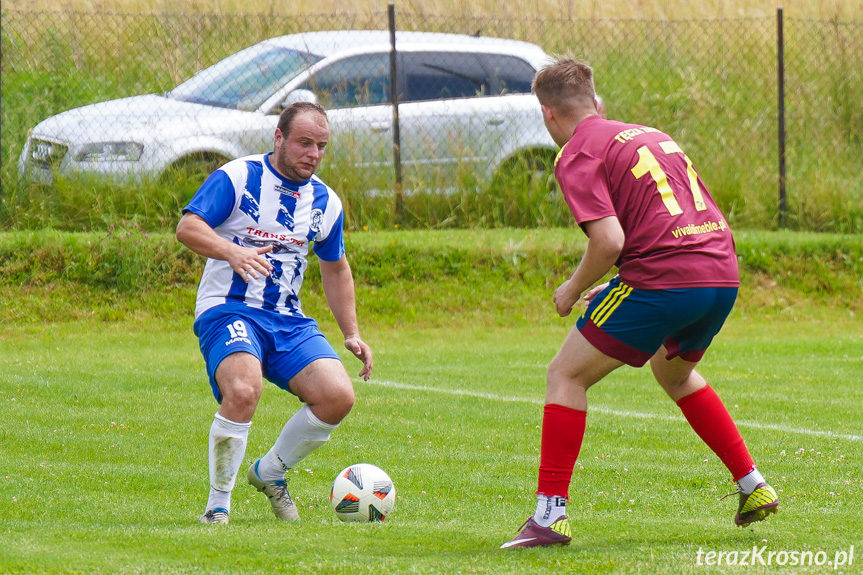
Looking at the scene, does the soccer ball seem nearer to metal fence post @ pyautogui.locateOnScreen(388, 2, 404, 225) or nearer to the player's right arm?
the player's right arm

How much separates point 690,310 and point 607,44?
13.9 metres

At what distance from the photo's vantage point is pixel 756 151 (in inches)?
619

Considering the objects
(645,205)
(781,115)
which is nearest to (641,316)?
(645,205)

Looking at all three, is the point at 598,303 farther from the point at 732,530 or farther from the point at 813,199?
the point at 813,199

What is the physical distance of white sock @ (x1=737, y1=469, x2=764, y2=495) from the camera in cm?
445

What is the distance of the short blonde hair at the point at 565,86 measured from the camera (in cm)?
433

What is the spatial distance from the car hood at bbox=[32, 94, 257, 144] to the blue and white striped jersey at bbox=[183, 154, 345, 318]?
7764mm

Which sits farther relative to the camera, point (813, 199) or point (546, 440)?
point (813, 199)

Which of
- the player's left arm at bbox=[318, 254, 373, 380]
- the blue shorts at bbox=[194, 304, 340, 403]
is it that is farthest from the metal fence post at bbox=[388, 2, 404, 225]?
the blue shorts at bbox=[194, 304, 340, 403]

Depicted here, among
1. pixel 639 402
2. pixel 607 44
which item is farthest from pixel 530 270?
pixel 607 44

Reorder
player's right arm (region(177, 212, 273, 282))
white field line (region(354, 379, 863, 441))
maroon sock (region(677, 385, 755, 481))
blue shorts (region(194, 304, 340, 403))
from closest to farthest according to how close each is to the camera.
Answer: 1. maroon sock (region(677, 385, 755, 481))
2. player's right arm (region(177, 212, 273, 282))
3. blue shorts (region(194, 304, 340, 403))
4. white field line (region(354, 379, 863, 441))

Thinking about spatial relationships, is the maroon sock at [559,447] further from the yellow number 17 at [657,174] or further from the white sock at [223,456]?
the white sock at [223,456]

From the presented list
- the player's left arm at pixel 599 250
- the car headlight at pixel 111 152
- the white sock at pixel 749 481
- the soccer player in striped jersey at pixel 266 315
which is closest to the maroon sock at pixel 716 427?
the white sock at pixel 749 481

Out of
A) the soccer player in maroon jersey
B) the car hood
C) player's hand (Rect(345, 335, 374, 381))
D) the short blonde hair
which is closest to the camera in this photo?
the soccer player in maroon jersey
